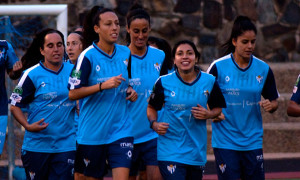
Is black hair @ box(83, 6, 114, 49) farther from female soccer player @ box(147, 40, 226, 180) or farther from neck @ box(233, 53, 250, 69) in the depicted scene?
neck @ box(233, 53, 250, 69)

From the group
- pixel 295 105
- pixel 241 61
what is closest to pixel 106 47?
pixel 241 61

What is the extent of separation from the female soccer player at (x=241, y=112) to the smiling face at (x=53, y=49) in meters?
1.58

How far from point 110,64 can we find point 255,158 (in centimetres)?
174

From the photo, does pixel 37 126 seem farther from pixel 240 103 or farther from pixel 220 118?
pixel 240 103

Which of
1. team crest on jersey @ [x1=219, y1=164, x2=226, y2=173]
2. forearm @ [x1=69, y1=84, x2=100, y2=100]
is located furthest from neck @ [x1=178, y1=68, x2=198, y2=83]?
team crest on jersey @ [x1=219, y1=164, x2=226, y2=173]

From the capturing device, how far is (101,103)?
300 inches

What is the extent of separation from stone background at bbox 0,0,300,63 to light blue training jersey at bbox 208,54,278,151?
5.90 m

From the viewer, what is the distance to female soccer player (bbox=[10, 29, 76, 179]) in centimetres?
809

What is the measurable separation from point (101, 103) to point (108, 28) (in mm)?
745

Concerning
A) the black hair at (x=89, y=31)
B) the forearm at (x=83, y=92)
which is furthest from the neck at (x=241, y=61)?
the forearm at (x=83, y=92)

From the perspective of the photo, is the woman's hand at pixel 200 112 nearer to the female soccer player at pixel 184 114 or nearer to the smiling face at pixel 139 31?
the female soccer player at pixel 184 114

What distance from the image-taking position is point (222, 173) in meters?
7.97

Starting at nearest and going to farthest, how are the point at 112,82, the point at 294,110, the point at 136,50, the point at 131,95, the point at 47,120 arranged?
1. the point at 112,82
2. the point at 294,110
3. the point at 131,95
4. the point at 47,120
5. the point at 136,50

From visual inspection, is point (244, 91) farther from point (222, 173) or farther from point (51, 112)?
point (51, 112)
